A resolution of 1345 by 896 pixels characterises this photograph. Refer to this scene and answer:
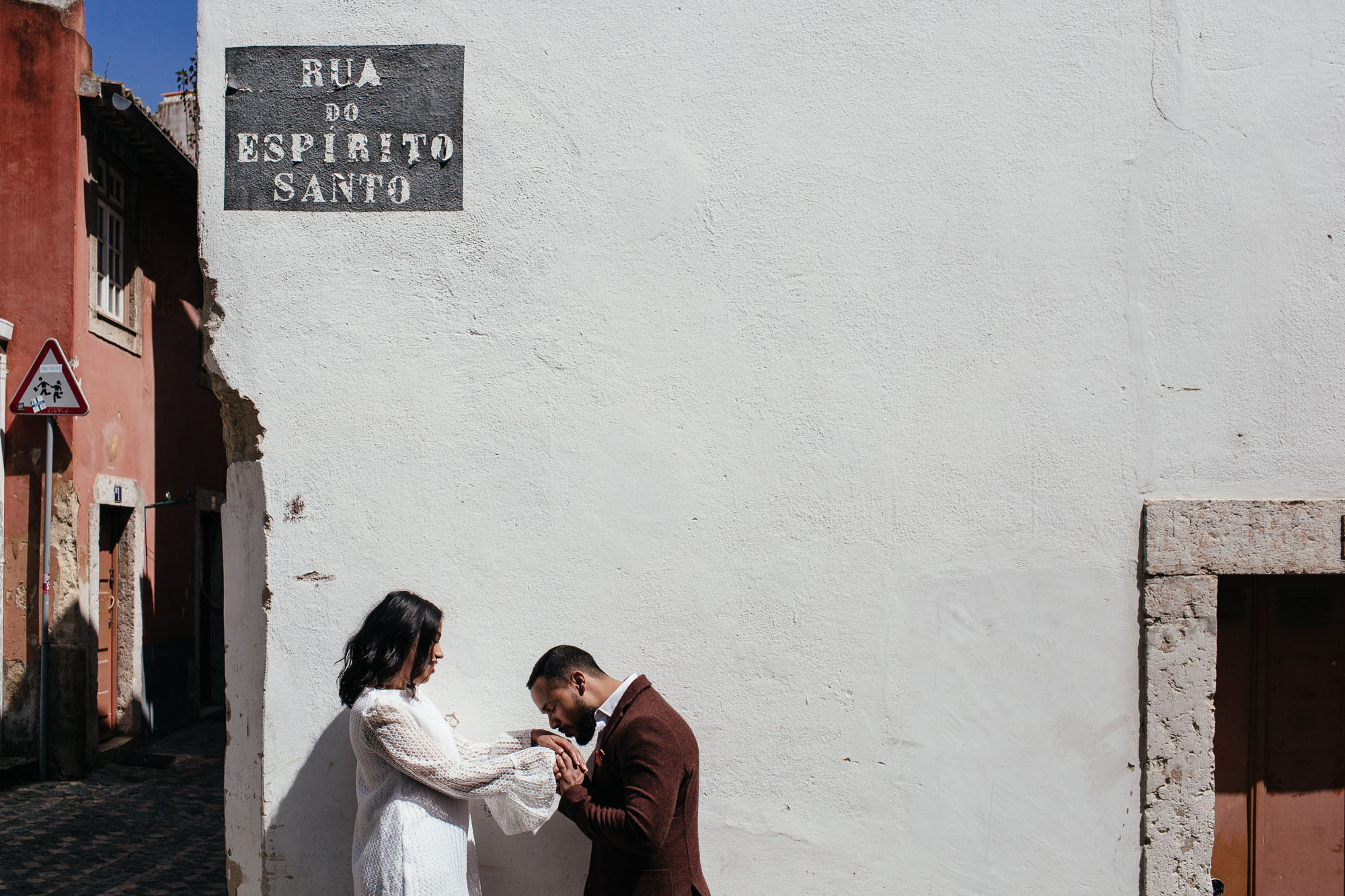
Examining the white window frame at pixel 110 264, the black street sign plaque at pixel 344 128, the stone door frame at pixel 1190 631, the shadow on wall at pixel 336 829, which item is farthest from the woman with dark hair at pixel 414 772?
the white window frame at pixel 110 264

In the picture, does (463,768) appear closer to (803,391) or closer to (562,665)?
(562,665)

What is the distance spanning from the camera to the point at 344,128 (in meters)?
3.26

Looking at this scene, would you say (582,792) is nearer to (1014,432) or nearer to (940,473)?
(940,473)

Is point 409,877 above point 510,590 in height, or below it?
below

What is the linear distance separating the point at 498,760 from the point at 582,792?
10.0 inches

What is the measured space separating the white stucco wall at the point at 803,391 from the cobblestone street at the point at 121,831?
2.38m

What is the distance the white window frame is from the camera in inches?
305

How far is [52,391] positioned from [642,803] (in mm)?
5940

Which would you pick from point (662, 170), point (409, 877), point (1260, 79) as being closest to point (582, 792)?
point (409, 877)

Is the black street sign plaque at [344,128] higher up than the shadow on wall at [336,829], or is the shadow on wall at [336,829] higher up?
the black street sign plaque at [344,128]

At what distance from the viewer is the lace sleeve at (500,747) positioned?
2.71 meters

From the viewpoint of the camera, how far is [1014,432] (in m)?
3.18

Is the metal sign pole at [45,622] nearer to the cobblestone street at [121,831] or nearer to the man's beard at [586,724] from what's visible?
the cobblestone street at [121,831]

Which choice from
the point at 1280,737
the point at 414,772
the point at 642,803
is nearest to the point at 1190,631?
the point at 1280,737
